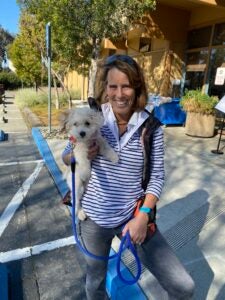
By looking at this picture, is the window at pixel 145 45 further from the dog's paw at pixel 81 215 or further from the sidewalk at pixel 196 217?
the dog's paw at pixel 81 215

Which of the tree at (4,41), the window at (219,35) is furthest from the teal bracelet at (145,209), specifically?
the tree at (4,41)

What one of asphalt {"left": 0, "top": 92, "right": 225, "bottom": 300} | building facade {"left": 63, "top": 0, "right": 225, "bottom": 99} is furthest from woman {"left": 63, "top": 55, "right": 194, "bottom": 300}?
building facade {"left": 63, "top": 0, "right": 225, "bottom": 99}

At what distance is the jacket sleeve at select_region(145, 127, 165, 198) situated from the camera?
1.80 m

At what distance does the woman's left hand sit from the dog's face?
65 centimetres

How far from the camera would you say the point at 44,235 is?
3.55 m

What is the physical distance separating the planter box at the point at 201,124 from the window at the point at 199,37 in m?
3.15

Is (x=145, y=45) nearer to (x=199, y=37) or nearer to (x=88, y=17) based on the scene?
(x=199, y=37)

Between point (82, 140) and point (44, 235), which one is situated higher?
point (82, 140)

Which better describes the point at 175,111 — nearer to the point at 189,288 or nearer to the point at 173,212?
the point at 173,212

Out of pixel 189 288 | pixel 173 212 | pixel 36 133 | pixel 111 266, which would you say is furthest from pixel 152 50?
pixel 189 288

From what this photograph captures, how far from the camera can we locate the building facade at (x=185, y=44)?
938 cm

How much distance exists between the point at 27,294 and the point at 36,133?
6.56 m

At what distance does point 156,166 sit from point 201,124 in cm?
696

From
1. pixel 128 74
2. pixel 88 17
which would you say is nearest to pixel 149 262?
pixel 128 74
